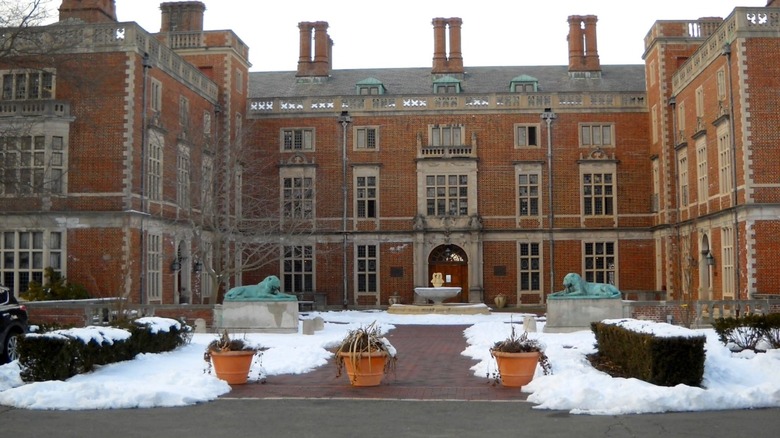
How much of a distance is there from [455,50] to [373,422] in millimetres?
36845

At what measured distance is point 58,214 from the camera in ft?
94.3

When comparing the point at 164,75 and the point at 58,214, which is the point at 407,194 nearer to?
the point at 164,75

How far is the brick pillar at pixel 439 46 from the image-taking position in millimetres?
45281

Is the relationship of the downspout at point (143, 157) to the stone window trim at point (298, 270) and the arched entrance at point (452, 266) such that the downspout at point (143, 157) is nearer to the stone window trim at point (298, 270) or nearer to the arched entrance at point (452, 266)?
the stone window trim at point (298, 270)

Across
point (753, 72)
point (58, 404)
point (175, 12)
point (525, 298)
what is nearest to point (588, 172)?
point (525, 298)

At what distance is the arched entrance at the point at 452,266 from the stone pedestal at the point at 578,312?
56.2 ft

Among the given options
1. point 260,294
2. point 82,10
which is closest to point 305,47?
point 82,10

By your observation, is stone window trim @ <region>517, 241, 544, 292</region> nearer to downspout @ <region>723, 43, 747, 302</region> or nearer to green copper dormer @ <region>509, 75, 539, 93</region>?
green copper dormer @ <region>509, 75, 539, 93</region>

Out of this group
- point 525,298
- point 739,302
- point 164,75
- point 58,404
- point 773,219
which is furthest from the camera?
point 525,298

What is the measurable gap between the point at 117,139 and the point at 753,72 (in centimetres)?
2099

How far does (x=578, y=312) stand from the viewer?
2317 cm

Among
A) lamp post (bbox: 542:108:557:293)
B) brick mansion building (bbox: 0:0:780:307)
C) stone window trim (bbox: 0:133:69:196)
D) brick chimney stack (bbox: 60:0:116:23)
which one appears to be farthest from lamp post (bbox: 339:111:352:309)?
stone window trim (bbox: 0:133:69:196)

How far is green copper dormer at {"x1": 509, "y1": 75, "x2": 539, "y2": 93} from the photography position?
4244cm

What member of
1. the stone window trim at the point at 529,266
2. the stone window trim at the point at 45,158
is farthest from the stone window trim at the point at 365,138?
the stone window trim at the point at 45,158
